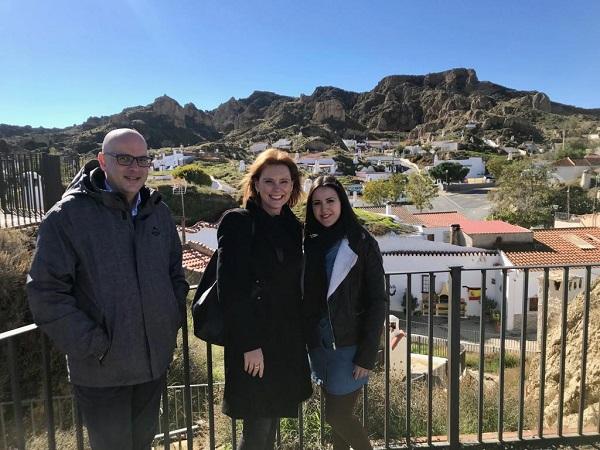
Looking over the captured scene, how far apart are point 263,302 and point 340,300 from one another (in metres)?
0.41

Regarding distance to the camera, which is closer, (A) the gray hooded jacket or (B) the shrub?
(A) the gray hooded jacket

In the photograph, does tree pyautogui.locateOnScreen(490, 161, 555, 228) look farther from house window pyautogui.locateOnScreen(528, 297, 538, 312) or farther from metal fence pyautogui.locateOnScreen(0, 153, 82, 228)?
metal fence pyautogui.locateOnScreen(0, 153, 82, 228)

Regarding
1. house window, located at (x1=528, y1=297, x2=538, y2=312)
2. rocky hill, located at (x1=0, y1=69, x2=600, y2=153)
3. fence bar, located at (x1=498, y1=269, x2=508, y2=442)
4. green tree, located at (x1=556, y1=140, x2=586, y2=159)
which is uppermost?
rocky hill, located at (x1=0, y1=69, x2=600, y2=153)

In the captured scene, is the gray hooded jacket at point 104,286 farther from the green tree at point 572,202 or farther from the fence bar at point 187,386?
the green tree at point 572,202

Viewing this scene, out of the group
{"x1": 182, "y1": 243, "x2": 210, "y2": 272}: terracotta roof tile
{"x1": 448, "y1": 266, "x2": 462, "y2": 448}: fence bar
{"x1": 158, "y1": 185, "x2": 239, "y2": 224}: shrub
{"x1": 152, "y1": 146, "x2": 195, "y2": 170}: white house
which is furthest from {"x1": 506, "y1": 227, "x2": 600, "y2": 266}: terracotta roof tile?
{"x1": 152, "y1": 146, "x2": 195, "y2": 170}: white house

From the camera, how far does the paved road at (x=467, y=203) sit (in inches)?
1596

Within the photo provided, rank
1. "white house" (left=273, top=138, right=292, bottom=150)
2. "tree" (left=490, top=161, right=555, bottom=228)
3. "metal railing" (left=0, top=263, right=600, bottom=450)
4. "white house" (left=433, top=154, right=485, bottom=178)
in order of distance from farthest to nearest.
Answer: "white house" (left=273, top=138, right=292, bottom=150)
"white house" (left=433, top=154, right=485, bottom=178)
"tree" (left=490, top=161, right=555, bottom=228)
"metal railing" (left=0, top=263, right=600, bottom=450)

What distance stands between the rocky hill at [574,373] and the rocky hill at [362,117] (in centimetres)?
7395

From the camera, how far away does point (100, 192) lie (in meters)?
1.85

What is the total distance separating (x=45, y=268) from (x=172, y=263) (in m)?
0.58

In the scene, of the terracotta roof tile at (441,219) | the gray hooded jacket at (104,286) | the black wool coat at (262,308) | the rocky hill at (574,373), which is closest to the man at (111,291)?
the gray hooded jacket at (104,286)

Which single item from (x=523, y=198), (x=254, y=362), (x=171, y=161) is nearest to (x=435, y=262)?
(x=254, y=362)

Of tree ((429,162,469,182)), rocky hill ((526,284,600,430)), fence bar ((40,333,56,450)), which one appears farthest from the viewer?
tree ((429,162,469,182))

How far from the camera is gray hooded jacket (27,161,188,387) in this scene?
170 centimetres
